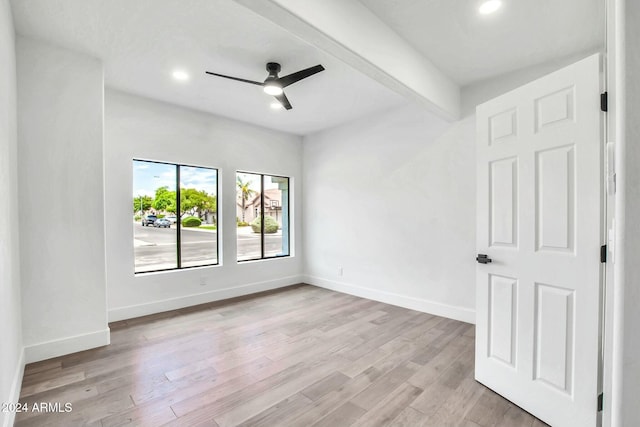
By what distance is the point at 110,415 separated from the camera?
2033mm

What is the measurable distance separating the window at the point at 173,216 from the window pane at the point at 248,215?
47 cm

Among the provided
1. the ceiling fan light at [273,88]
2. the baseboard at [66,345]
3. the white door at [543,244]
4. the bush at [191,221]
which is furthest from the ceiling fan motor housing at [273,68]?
the baseboard at [66,345]

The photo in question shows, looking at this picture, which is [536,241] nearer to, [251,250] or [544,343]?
[544,343]

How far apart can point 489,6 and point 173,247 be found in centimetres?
465

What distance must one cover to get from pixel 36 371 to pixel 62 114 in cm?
236

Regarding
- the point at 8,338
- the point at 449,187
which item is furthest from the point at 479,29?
the point at 8,338

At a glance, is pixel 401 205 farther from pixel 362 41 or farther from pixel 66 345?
pixel 66 345

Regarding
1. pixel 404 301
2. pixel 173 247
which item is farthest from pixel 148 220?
pixel 404 301

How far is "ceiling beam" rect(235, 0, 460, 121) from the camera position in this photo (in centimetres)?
188

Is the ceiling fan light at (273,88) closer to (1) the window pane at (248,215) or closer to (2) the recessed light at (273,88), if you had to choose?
(2) the recessed light at (273,88)

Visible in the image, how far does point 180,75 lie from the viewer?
345 cm

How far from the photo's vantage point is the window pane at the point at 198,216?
4.57 metres

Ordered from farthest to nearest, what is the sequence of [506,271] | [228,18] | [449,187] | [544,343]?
[449,187], [228,18], [506,271], [544,343]

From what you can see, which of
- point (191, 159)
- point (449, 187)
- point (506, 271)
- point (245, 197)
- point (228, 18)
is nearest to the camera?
point (506, 271)
